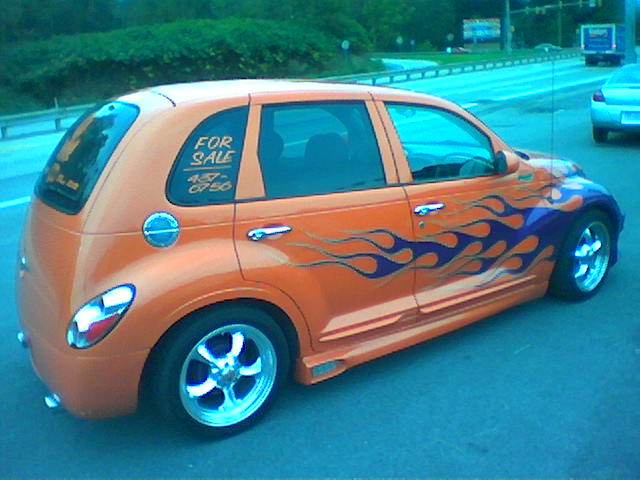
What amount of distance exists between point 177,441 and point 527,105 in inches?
770

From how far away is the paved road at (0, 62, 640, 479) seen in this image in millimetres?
3516

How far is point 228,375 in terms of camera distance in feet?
12.3

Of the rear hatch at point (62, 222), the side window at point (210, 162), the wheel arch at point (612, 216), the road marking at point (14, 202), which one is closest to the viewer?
the rear hatch at point (62, 222)

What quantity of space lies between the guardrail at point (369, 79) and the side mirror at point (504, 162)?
4.51 ft

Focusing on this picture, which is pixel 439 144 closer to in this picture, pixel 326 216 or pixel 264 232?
pixel 326 216

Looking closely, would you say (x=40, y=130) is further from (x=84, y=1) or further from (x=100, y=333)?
(x=84, y=1)

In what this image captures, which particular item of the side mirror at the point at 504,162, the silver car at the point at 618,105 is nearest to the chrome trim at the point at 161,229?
the side mirror at the point at 504,162

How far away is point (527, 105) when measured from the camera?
21.6m

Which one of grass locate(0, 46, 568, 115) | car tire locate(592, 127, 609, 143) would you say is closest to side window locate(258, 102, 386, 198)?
car tire locate(592, 127, 609, 143)

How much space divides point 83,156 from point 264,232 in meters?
0.98

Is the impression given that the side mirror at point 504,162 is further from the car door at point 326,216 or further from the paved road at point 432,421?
the paved road at point 432,421

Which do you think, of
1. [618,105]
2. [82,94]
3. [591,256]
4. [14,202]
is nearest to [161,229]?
[591,256]

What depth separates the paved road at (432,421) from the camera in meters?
3.52

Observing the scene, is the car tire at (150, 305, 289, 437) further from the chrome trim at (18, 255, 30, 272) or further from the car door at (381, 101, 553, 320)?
the car door at (381, 101, 553, 320)
